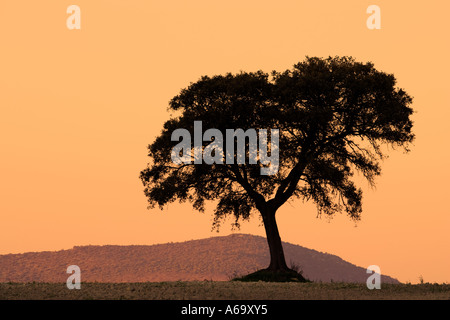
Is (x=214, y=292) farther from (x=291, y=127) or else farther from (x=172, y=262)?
(x=172, y=262)

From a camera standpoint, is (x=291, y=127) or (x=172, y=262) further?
(x=172, y=262)

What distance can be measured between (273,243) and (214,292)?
14.2 m

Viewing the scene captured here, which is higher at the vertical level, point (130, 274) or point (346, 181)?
point (346, 181)

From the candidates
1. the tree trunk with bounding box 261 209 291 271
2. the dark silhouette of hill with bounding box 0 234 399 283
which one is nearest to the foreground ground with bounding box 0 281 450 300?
the tree trunk with bounding box 261 209 291 271

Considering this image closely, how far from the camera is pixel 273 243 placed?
37.2m

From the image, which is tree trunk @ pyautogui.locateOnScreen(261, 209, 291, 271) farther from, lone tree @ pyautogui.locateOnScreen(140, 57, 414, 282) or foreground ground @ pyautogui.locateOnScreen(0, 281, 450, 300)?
foreground ground @ pyautogui.locateOnScreen(0, 281, 450, 300)

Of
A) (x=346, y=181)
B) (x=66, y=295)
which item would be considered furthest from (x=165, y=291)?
(x=346, y=181)

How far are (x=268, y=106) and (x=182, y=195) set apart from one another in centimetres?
773

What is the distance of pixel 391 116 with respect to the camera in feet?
118

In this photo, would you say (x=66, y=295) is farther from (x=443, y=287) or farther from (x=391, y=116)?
(x=391, y=116)

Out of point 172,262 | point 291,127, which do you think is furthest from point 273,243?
point 172,262

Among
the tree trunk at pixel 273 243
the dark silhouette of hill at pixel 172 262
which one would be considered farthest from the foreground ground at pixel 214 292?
the dark silhouette of hill at pixel 172 262

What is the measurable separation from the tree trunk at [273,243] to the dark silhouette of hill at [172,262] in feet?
35.5

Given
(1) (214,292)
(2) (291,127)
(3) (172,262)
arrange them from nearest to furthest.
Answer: (1) (214,292) < (2) (291,127) < (3) (172,262)
